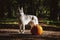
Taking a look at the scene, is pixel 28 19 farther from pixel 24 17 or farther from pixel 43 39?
pixel 43 39

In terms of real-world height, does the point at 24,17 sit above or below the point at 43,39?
above

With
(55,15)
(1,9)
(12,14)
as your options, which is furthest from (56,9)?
(12,14)

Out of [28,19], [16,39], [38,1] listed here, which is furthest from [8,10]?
[16,39]

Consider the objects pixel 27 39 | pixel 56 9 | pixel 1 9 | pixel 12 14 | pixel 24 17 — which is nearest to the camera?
pixel 27 39

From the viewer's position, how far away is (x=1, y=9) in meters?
22.7

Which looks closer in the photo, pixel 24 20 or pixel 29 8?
pixel 24 20

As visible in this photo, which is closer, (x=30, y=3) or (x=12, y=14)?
(x=30, y=3)

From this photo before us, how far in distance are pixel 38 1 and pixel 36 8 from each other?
2.38ft

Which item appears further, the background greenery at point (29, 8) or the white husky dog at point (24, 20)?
the background greenery at point (29, 8)

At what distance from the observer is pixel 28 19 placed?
9367 mm

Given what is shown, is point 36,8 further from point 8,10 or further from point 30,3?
point 8,10

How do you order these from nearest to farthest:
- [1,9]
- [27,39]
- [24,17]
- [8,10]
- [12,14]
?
[27,39] < [24,17] < [1,9] < [8,10] < [12,14]

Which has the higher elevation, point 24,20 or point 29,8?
point 29,8

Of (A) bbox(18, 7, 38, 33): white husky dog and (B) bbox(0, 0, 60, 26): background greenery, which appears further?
(B) bbox(0, 0, 60, 26): background greenery
